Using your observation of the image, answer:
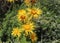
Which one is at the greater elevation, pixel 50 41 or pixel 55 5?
pixel 55 5

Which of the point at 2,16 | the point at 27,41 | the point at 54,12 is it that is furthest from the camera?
the point at 2,16

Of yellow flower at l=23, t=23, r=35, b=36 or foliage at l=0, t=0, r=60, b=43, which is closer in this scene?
yellow flower at l=23, t=23, r=35, b=36

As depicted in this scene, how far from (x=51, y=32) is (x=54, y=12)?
42 centimetres

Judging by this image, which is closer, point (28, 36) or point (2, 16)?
point (28, 36)

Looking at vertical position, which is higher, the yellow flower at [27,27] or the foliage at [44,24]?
the yellow flower at [27,27]

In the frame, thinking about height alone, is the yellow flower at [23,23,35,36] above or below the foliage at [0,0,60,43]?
above

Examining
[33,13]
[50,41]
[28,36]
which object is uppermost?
[33,13]

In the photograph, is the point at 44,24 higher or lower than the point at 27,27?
lower

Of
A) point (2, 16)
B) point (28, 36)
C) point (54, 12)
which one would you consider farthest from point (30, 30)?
point (2, 16)

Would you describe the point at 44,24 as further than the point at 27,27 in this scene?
Yes

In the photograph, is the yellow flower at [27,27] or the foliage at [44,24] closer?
the yellow flower at [27,27]

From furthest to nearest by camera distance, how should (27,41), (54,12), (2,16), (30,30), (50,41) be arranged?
(2,16), (54,12), (50,41), (27,41), (30,30)

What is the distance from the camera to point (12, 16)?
3.88 meters

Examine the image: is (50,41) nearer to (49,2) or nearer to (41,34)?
(41,34)
